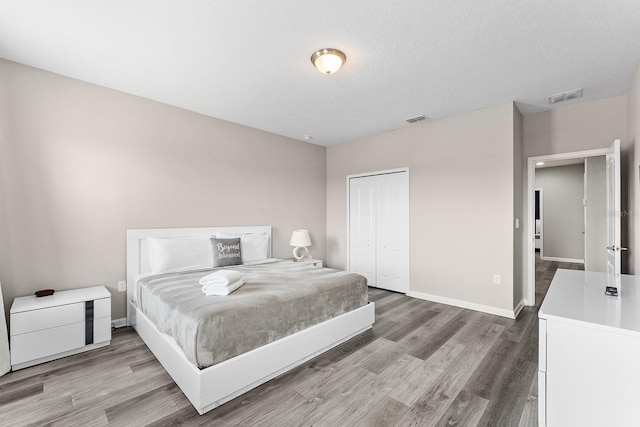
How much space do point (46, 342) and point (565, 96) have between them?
556cm

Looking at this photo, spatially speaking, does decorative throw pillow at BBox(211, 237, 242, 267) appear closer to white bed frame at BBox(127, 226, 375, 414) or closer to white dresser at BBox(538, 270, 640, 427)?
white bed frame at BBox(127, 226, 375, 414)

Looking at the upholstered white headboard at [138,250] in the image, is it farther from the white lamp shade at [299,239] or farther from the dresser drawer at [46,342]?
the white lamp shade at [299,239]

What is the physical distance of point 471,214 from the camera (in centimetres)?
365

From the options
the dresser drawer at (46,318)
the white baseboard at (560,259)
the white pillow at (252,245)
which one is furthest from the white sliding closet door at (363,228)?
the white baseboard at (560,259)

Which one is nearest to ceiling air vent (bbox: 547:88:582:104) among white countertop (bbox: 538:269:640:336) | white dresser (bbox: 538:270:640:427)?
white countertop (bbox: 538:269:640:336)

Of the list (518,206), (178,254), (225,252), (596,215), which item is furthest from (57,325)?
(596,215)

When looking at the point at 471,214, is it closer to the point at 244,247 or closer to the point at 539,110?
the point at 539,110

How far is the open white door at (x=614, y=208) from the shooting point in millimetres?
2689

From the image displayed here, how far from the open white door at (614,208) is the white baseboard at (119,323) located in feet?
16.2

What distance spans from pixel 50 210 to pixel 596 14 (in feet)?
15.3

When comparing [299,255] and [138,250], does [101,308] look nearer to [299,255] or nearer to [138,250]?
[138,250]

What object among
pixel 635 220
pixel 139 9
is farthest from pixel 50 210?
pixel 635 220

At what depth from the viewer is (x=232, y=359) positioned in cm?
184

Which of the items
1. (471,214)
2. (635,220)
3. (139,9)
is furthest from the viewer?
(471,214)
